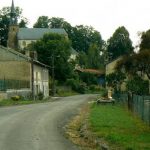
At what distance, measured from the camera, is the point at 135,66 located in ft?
117

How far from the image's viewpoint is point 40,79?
82750 millimetres

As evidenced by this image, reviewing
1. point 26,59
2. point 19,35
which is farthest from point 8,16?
point 26,59

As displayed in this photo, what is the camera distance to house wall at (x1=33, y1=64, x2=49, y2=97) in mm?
77375

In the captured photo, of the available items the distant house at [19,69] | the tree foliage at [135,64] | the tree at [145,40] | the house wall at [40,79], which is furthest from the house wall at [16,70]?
the tree at [145,40]

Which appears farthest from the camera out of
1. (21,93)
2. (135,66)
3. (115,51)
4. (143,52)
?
(115,51)

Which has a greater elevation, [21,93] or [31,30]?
[31,30]

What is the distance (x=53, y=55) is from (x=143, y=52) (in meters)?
72.1

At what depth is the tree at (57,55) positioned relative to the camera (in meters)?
107

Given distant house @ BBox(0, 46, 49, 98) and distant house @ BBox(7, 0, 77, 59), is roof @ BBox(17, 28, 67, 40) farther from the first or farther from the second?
distant house @ BBox(0, 46, 49, 98)

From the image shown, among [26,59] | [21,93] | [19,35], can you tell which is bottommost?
[21,93]

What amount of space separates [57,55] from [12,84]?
4242 cm

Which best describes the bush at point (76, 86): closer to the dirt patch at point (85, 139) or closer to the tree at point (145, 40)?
the tree at point (145, 40)

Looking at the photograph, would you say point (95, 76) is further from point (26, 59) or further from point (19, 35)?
point (26, 59)

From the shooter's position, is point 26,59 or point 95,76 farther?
point 95,76
